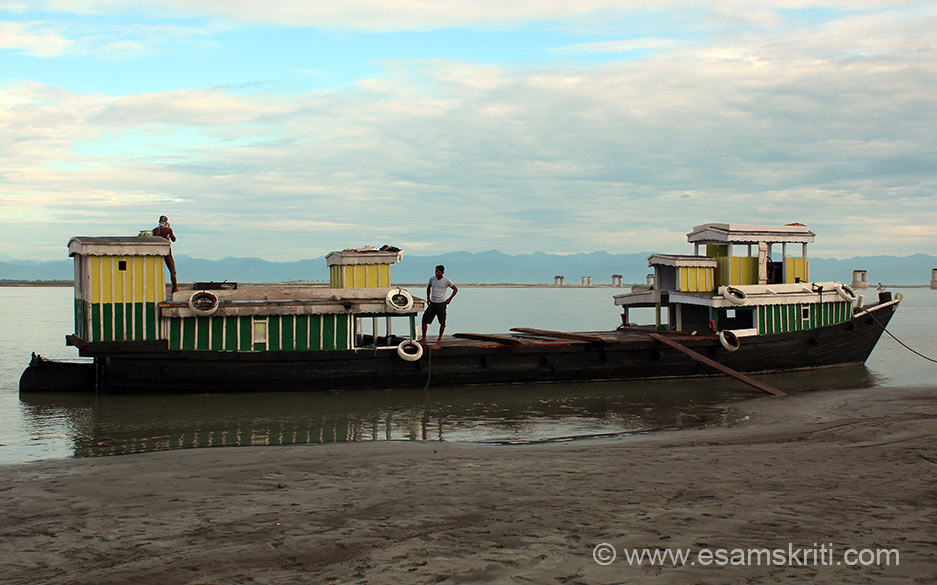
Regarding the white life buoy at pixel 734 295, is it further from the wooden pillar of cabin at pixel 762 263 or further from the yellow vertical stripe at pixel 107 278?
the yellow vertical stripe at pixel 107 278

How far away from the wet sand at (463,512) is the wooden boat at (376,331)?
719 cm

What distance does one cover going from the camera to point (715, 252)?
2409 centimetres

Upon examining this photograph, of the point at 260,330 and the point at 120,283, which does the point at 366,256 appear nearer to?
the point at 260,330

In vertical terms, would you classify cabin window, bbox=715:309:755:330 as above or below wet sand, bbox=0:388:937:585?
above

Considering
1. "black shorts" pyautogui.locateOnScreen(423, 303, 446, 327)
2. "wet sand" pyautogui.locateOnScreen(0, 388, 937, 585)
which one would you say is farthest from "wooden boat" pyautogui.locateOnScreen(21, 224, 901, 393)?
"wet sand" pyautogui.locateOnScreen(0, 388, 937, 585)

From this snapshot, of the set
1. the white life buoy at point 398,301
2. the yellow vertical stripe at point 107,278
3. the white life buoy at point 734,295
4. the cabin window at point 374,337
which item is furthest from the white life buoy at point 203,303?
the white life buoy at point 734,295

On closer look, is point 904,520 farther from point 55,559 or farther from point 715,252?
point 715,252

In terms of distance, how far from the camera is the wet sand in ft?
18.1

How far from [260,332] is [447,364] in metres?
4.85

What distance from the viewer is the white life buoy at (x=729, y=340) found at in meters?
21.9

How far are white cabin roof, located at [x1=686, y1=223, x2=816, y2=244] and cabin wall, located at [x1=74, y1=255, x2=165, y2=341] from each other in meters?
16.1

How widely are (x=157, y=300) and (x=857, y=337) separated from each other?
21.9 m

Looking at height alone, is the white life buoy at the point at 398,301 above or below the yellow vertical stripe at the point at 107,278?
below

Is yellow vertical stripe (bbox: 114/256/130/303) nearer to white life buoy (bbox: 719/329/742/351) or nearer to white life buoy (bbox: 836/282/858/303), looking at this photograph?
white life buoy (bbox: 719/329/742/351)
